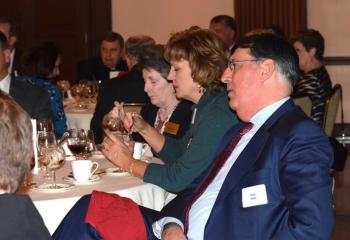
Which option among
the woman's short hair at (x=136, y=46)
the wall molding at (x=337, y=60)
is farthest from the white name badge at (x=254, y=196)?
the wall molding at (x=337, y=60)

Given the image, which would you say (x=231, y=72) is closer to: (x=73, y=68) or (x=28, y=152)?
(x=28, y=152)

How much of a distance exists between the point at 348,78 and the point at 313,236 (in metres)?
6.47

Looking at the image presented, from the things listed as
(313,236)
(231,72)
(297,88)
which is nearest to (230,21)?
(297,88)

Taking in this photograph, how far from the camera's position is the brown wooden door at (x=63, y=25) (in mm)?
10266

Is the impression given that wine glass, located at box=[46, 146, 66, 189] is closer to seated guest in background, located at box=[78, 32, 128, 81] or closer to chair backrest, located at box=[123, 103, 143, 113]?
chair backrest, located at box=[123, 103, 143, 113]

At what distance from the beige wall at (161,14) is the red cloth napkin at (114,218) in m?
6.94

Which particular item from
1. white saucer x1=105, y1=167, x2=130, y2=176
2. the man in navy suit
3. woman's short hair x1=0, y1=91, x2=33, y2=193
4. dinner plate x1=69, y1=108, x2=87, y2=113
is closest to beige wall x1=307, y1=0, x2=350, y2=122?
dinner plate x1=69, y1=108, x2=87, y2=113

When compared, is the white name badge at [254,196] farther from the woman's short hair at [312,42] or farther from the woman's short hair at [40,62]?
the woman's short hair at [312,42]

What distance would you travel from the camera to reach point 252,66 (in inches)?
104

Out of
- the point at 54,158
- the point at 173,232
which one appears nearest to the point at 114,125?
the point at 54,158

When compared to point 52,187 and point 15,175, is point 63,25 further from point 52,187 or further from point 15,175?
point 15,175

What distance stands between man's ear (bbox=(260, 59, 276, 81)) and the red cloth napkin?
26.6 inches

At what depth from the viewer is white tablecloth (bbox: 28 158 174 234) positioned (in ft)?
9.66

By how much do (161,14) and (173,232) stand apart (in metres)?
7.35
